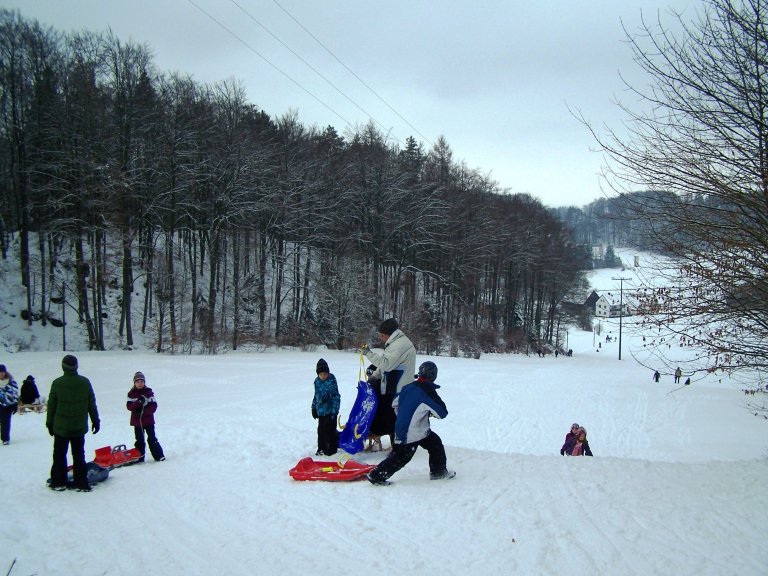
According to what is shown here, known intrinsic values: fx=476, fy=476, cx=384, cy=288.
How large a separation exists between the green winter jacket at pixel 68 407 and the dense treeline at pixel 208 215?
22.4 m

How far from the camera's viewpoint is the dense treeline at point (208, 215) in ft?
94.7

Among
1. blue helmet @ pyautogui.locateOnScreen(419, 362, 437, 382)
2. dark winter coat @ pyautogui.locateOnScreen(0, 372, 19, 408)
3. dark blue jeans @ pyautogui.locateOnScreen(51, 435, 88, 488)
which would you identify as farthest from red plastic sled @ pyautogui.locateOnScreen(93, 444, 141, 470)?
blue helmet @ pyautogui.locateOnScreen(419, 362, 437, 382)

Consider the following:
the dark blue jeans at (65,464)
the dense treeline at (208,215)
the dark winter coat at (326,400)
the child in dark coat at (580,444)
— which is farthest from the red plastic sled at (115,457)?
the dense treeline at (208,215)

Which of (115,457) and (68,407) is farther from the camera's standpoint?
(115,457)

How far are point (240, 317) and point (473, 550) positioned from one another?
1173 inches

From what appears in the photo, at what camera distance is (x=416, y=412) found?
6.56 m

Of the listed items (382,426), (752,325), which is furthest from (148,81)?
(752,325)

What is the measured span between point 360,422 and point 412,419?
192cm

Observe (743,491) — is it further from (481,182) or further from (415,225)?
(481,182)

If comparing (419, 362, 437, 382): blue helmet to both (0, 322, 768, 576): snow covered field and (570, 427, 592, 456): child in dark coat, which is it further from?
(570, 427, 592, 456): child in dark coat

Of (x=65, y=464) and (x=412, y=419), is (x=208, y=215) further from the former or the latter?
(x=412, y=419)

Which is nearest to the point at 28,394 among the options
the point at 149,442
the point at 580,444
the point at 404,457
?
the point at 149,442

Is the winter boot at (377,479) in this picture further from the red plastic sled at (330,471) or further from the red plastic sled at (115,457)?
the red plastic sled at (115,457)

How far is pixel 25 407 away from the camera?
14648mm
